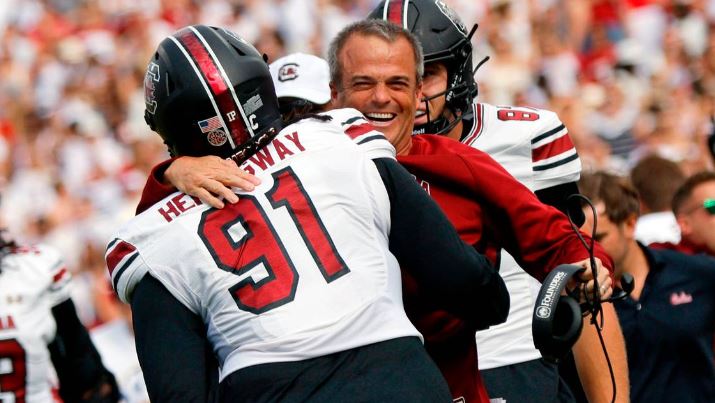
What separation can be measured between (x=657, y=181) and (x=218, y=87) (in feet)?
16.8

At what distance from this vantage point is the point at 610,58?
43.7ft

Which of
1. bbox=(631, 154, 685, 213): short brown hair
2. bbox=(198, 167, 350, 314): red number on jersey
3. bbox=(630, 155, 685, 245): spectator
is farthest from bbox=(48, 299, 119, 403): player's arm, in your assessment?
bbox=(631, 154, 685, 213): short brown hair

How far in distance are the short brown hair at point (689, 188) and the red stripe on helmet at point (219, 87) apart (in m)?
3.70

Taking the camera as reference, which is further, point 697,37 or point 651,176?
point 697,37

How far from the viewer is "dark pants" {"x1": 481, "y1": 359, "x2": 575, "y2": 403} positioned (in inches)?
174

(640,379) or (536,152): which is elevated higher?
(536,152)

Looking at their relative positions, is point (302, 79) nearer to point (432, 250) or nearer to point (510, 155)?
point (510, 155)

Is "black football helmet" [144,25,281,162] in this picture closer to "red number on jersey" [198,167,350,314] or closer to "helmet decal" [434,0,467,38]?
"red number on jersey" [198,167,350,314]

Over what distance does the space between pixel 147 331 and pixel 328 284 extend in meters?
0.46

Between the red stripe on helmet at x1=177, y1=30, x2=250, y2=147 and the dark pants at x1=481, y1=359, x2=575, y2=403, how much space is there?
1.41m

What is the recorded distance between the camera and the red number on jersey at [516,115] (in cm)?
472

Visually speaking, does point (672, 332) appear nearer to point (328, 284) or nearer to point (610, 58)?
point (328, 284)

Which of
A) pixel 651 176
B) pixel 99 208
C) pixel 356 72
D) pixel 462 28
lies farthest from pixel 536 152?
pixel 99 208

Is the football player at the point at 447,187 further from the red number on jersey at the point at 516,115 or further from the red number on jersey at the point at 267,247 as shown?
the red number on jersey at the point at 516,115
